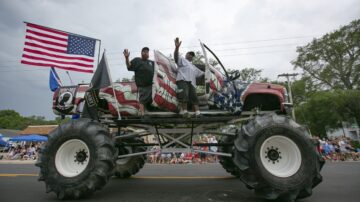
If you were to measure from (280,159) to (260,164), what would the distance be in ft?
1.83

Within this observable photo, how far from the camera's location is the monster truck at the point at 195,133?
497 centimetres

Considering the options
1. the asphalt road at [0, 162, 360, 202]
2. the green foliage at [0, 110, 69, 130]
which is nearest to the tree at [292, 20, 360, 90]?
the asphalt road at [0, 162, 360, 202]

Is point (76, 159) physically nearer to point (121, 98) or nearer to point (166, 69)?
point (121, 98)

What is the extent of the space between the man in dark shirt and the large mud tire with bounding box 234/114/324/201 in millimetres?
2080

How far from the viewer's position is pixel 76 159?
19.1 feet

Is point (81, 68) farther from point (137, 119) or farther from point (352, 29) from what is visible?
point (352, 29)

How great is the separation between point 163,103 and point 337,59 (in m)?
41.5

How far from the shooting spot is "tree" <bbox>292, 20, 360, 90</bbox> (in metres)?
39.0

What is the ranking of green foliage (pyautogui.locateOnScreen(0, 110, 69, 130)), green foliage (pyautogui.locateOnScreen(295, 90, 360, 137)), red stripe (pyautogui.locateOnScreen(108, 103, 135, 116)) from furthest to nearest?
green foliage (pyautogui.locateOnScreen(0, 110, 69, 130)), green foliage (pyautogui.locateOnScreen(295, 90, 360, 137)), red stripe (pyautogui.locateOnScreen(108, 103, 135, 116))

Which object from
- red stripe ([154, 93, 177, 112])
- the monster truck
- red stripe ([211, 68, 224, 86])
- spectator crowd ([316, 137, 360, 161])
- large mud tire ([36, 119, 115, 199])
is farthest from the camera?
spectator crowd ([316, 137, 360, 161])

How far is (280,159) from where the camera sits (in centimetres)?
530

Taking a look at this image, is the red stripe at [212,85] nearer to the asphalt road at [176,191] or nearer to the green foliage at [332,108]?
the asphalt road at [176,191]

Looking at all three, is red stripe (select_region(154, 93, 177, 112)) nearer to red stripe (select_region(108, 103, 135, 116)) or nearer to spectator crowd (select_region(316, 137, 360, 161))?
red stripe (select_region(108, 103, 135, 116))

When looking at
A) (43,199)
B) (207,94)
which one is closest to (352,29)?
(207,94)
